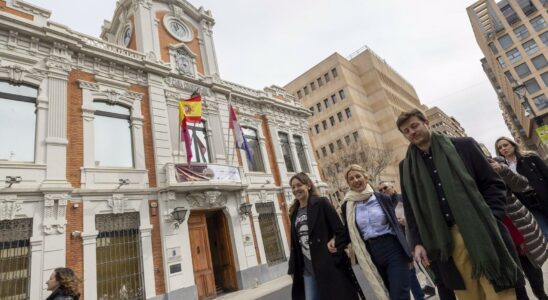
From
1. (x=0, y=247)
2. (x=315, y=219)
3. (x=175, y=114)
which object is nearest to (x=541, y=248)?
(x=315, y=219)

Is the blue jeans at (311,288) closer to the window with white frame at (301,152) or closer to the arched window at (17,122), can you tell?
the arched window at (17,122)

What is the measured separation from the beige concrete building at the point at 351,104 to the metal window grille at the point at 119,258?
28.6 meters

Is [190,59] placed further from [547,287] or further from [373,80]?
[373,80]

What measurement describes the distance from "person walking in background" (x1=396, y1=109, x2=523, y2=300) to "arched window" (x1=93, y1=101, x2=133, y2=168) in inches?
403

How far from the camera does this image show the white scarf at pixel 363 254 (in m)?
3.31

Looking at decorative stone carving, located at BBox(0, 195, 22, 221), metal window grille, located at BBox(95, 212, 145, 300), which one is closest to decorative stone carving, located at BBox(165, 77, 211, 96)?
metal window grille, located at BBox(95, 212, 145, 300)

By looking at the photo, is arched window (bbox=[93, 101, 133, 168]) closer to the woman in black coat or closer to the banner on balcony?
the banner on balcony

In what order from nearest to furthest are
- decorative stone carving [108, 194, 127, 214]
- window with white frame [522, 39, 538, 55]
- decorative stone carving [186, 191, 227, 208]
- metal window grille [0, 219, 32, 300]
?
metal window grille [0, 219, 32, 300]
decorative stone carving [108, 194, 127, 214]
decorative stone carving [186, 191, 227, 208]
window with white frame [522, 39, 538, 55]

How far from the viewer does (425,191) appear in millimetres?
2443

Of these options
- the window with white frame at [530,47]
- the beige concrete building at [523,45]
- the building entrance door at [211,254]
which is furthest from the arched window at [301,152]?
the window with white frame at [530,47]

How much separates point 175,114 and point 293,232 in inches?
404

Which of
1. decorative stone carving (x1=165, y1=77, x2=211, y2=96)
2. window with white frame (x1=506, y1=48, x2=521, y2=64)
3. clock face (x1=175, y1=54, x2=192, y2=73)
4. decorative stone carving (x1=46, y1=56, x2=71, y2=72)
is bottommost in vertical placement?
decorative stone carving (x1=46, y1=56, x2=71, y2=72)

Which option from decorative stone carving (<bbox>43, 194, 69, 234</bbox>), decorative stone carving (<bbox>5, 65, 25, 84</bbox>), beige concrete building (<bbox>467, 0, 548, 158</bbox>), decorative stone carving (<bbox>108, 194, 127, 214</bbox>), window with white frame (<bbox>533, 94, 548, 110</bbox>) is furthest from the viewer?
beige concrete building (<bbox>467, 0, 548, 158</bbox>)

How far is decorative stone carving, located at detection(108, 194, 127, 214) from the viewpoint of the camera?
941 centimetres
